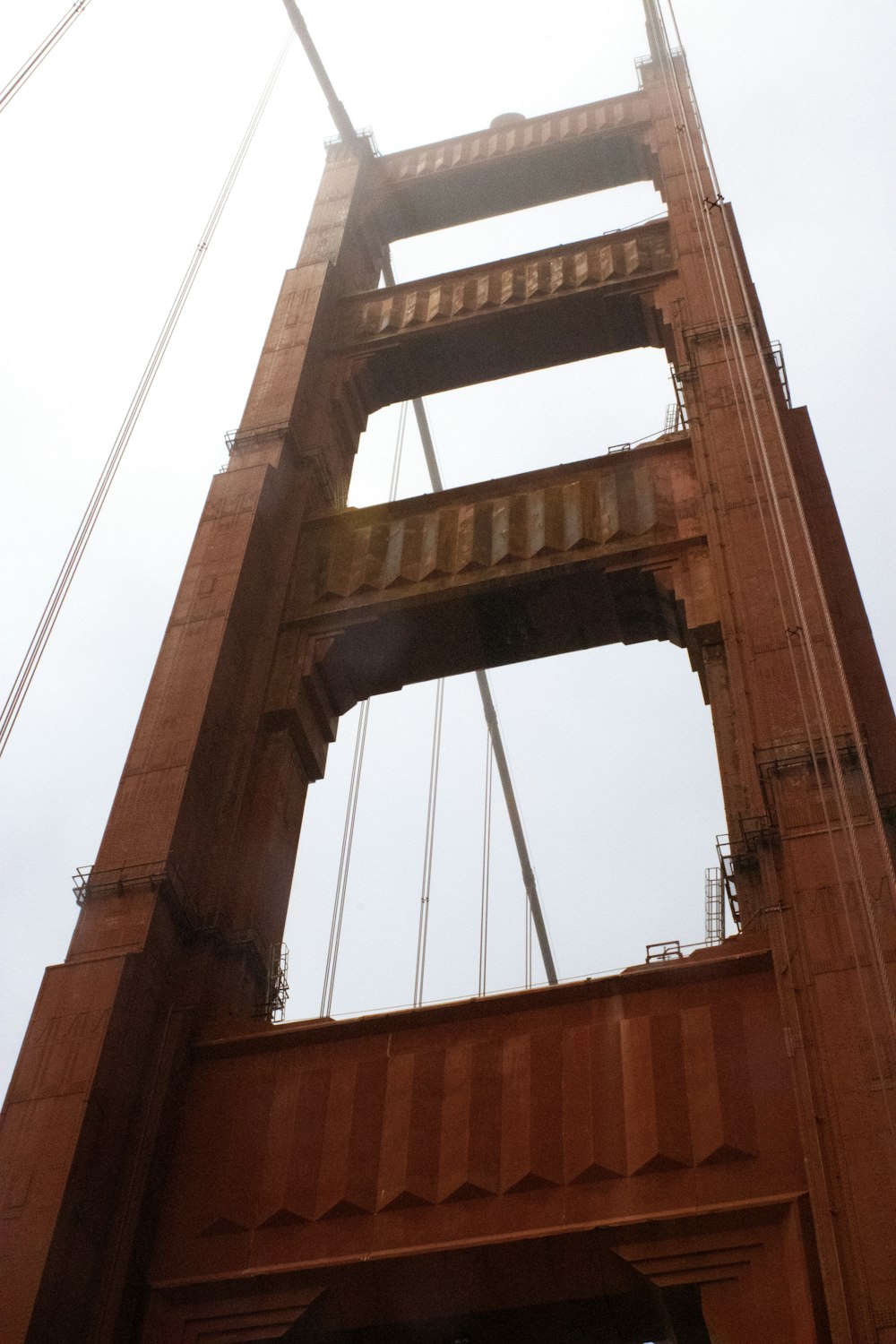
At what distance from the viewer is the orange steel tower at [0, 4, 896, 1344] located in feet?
40.7

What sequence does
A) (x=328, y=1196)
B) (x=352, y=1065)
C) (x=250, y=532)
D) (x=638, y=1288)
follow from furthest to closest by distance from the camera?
1. (x=250, y=532)
2. (x=352, y=1065)
3. (x=328, y=1196)
4. (x=638, y=1288)

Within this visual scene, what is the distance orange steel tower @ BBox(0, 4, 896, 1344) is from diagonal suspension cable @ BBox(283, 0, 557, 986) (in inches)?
298

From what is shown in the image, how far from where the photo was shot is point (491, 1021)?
14.5m

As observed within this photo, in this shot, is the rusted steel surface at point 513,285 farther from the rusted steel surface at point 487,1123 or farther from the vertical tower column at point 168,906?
the rusted steel surface at point 487,1123

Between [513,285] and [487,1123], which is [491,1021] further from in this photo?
[513,285]

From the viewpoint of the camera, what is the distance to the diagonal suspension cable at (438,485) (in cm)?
3203

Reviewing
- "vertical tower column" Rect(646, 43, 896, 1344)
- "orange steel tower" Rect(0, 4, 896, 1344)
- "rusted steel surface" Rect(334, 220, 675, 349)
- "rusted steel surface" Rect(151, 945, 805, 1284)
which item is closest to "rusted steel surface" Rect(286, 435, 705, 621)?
"orange steel tower" Rect(0, 4, 896, 1344)

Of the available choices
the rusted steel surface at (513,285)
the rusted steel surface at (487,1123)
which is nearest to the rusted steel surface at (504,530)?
the rusted steel surface at (513,285)

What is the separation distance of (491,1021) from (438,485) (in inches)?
1096

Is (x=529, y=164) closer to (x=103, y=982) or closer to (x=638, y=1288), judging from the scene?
(x=103, y=982)

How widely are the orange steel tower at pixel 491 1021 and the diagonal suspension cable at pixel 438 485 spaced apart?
757cm

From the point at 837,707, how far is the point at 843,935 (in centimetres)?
290

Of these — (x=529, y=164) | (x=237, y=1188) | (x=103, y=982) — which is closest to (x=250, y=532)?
(x=103, y=982)

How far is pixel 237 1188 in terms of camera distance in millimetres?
13914
